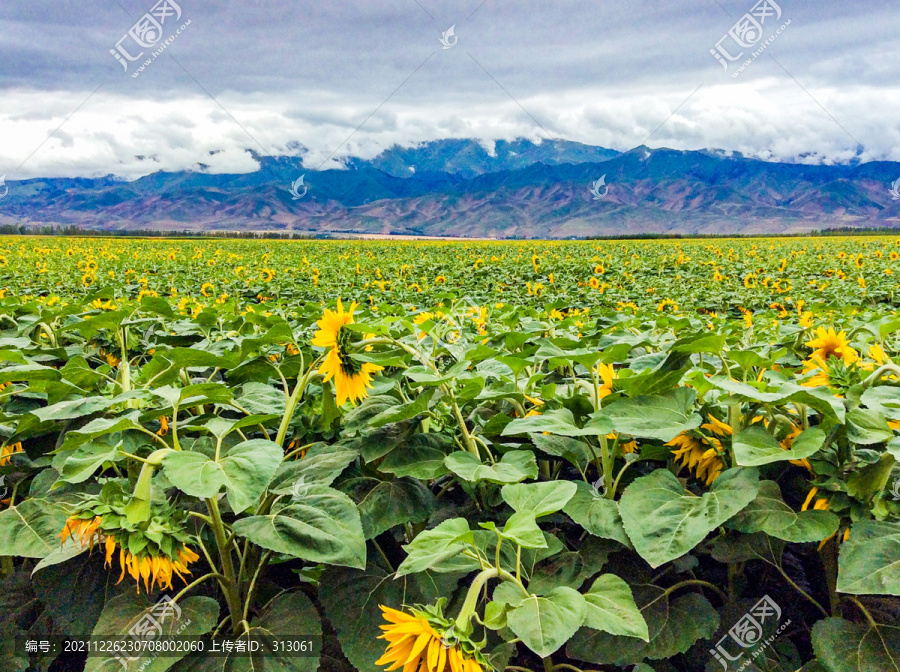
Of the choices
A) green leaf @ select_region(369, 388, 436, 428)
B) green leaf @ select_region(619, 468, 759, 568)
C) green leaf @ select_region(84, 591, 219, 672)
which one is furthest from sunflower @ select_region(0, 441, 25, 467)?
green leaf @ select_region(619, 468, 759, 568)

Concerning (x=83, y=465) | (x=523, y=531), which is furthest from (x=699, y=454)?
(x=83, y=465)

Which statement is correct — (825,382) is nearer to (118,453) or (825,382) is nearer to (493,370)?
(493,370)

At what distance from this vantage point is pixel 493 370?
5.08ft

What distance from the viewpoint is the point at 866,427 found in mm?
1023

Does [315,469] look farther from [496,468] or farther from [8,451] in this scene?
[8,451]

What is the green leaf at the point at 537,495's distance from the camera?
1.00 meters

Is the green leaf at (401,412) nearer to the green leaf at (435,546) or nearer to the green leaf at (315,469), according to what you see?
the green leaf at (315,469)

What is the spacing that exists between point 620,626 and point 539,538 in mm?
196

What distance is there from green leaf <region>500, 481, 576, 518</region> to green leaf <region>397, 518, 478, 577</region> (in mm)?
124

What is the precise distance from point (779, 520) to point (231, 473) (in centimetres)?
98

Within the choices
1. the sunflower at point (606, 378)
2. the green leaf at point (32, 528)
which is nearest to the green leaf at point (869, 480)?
the sunflower at point (606, 378)

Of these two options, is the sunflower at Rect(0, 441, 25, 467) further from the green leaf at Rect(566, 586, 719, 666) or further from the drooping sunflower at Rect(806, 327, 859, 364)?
the drooping sunflower at Rect(806, 327, 859, 364)

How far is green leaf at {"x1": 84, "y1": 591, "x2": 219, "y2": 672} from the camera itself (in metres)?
1.04

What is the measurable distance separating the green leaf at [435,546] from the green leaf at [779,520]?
0.53 meters
